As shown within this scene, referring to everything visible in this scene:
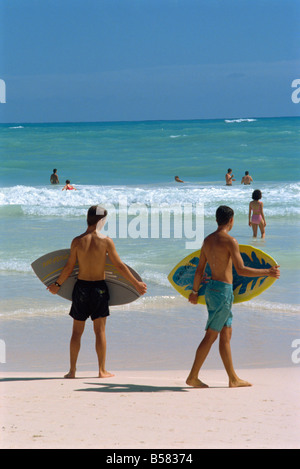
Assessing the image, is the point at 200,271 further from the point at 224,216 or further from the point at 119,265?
the point at 119,265

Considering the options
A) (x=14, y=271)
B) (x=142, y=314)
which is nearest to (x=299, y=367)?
(x=142, y=314)

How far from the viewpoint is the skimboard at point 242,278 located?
506 cm

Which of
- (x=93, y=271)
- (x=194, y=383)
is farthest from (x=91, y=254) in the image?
(x=194, y=383)

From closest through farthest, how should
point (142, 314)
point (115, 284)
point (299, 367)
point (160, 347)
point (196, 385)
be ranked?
point (196, 385) < point (115, 284) < point (299, 367) < point (160, 347) < point (142, 314)

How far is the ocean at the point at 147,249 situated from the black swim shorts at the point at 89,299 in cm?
93

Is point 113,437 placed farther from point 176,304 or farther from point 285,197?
point 285,197

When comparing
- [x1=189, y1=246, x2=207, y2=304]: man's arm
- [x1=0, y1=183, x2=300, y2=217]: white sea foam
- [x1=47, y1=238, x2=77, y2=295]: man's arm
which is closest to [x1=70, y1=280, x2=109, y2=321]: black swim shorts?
[x1=47, y1=238, x2=77, y2=295]: man's arm

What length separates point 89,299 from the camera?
5051 mm

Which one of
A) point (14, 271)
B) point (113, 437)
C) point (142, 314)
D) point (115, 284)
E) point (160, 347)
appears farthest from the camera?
point (14, 271)

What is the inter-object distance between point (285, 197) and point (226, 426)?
18792mm

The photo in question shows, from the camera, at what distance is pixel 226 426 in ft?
Result: 12.5

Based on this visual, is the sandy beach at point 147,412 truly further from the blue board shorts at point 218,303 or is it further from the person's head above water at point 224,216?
the person's head above water at point 224,216

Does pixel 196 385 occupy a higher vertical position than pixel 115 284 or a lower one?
lower
